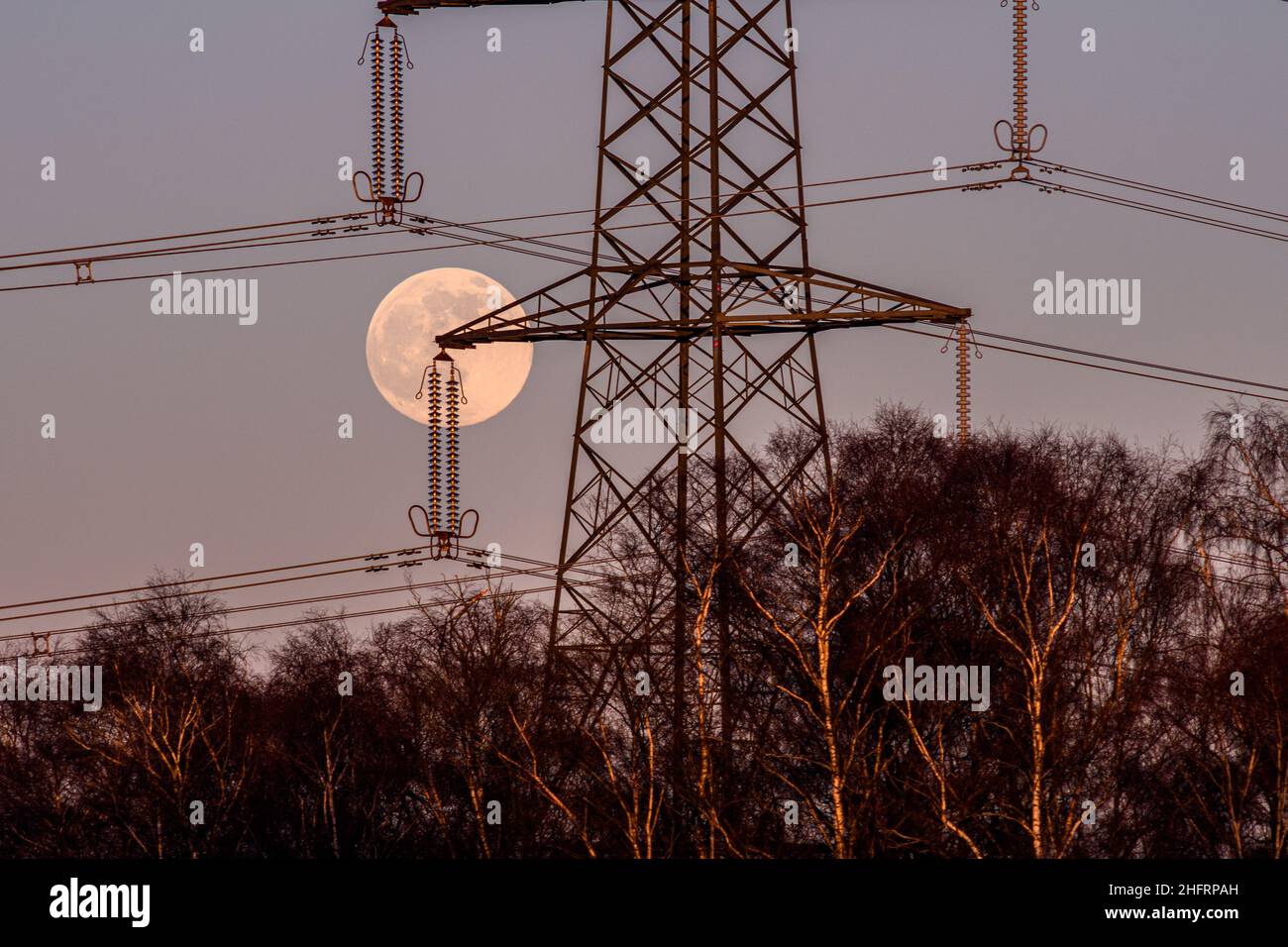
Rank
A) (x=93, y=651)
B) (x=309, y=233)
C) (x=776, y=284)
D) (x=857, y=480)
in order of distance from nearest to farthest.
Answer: (x=776, y=284) → (x=309, y=233) → (x=857, y=480) → (x=93, y=651)

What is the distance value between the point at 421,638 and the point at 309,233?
94.8ft

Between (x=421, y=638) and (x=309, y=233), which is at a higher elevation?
(x=309, y=233)

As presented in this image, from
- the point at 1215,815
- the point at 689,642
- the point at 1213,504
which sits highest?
the point at 1213,504

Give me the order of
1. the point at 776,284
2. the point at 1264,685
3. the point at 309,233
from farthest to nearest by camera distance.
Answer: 1. the point at 1264,685
2. the point at 309,233
3. the point at 776,284

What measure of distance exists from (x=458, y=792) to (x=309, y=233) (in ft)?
102

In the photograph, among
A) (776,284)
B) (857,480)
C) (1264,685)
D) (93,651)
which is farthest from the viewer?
(93,651)

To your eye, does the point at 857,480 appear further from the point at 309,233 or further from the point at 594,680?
the point at 309,233

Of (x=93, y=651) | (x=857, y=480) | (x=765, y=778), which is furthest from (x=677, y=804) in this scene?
(x=93, y=651)

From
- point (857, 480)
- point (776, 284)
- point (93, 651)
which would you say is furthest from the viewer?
point (93, 651)

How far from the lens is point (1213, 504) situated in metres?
65.4

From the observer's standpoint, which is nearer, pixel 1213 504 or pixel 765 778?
pixel 765 778

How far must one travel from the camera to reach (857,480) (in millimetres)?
69875

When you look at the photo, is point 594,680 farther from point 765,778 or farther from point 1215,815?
point 1215,815
